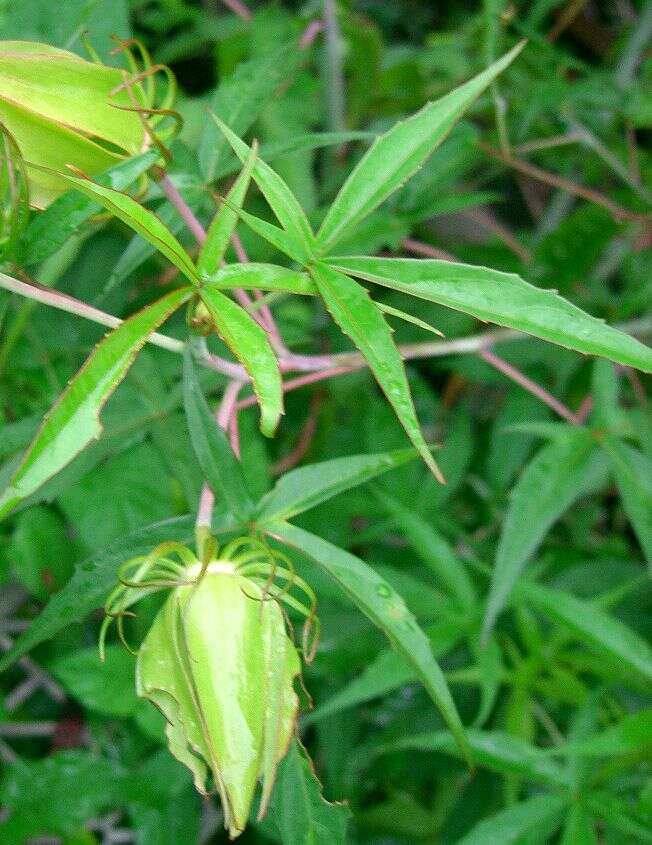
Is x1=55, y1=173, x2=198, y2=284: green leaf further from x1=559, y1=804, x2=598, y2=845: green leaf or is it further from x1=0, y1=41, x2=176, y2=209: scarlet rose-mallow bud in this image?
x1=559, y1=804, x2=598, y2=845: green leaf

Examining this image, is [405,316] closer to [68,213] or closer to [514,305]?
[514,305]

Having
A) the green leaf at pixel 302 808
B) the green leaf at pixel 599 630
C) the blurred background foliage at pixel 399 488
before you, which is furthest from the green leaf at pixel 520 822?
the green leaf at pixel 302 808

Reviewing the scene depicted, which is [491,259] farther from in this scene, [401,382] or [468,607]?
[401,382]

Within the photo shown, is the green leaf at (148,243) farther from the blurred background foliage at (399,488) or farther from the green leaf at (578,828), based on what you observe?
the green leaf at (578,828)

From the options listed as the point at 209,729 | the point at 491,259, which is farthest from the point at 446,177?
the point at 209,729

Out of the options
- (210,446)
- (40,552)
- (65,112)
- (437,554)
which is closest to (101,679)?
(40,552)

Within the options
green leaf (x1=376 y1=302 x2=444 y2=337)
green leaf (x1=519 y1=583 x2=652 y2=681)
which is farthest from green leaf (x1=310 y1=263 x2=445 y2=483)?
green leaf (x1=519 y1=583 x2=652 y2=681)
